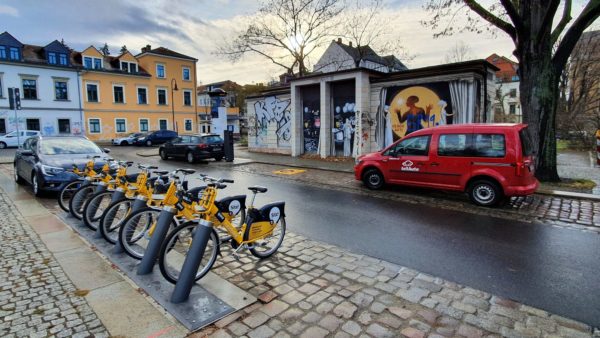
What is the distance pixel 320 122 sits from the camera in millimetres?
17781

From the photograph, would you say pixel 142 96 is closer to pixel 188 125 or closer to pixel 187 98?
pixel 187 98

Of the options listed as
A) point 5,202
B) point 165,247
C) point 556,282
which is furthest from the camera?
point 5,202

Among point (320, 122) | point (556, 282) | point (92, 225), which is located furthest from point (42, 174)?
point (320, 122)

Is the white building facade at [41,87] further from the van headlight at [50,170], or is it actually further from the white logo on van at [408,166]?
the white logo on van at [408,166]

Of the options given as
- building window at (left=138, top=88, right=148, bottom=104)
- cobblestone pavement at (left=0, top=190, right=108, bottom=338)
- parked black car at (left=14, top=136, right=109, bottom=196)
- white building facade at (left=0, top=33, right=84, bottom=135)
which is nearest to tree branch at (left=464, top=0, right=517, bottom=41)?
parked black car at (left=14, top=136, right=109, bottom=196)

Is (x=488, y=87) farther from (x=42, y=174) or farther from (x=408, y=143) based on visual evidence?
(x=42, y=174)

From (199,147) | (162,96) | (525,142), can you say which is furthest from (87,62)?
(525,142)

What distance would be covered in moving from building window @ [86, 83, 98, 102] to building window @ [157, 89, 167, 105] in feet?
22.9

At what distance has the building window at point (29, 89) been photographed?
33656 millimetres

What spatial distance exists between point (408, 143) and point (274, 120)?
12270 millimetres

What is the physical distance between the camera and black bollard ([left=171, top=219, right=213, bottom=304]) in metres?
3.49

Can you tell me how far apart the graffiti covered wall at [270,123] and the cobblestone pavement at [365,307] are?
15476 millimetres

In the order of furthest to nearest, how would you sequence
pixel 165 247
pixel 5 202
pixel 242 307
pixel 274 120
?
pixel 274 120, pixel 5 202, pixel 165 247, pixel 242 307

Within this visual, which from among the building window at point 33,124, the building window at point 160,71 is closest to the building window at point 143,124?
the building window at point 160,71
